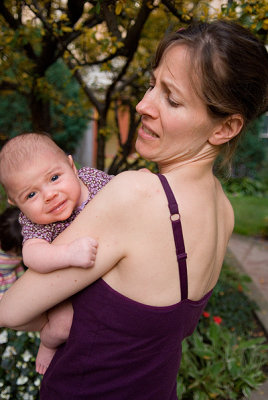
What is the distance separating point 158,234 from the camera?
1146 mm

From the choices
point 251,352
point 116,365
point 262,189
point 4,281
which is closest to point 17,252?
point 4,281

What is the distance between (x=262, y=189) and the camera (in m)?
10.4

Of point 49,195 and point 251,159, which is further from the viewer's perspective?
point 251,159

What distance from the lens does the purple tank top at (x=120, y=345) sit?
120 centimetres

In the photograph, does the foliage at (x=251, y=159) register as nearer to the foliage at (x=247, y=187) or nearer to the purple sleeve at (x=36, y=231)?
the foliage at (x=247, y=187)

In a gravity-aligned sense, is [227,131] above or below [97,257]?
above

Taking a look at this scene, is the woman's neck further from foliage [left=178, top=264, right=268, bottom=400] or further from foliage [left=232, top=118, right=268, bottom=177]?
foliage [left=232, top=118, right=268, bottom=177]

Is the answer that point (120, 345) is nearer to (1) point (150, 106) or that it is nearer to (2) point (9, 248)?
(1) point (150, 106)

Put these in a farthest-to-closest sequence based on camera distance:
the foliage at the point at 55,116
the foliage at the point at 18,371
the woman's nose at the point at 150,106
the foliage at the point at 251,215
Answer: the foliage at the point at 55,116
the foliage at the point at 251,215
the foliage at the point at 18,371
the woman's nose at the point at 150,106

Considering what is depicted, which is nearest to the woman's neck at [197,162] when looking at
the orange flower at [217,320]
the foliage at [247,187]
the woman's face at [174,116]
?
the woman's face at [174,116]

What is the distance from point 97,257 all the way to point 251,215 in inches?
287

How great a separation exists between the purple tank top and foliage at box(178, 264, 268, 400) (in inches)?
69.1

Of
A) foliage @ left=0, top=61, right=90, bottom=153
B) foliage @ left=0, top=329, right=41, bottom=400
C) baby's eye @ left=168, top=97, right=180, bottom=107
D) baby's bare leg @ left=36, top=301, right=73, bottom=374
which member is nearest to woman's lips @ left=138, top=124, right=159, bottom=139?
baby's eye @ left=168, top=97, right=180, bottom=107

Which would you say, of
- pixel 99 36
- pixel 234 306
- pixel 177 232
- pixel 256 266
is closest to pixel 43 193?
pixel 177 232
